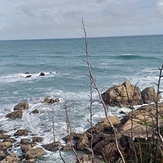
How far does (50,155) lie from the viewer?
1413cm

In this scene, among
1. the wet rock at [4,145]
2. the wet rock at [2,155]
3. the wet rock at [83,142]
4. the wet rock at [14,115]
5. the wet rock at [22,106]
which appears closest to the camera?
the wet rock at [2,155]

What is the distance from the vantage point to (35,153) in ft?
46.3

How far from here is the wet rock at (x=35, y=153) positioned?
1387 centimetres

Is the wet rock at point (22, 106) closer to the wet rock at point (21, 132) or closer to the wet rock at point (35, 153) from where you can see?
the wet rock at point (21, 132)

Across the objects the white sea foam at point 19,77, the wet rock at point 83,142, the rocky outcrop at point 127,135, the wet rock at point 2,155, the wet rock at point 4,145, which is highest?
the rocky outcrop at point 127,135

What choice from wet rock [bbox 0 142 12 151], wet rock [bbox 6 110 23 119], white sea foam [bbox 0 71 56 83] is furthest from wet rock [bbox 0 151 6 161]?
white sea foam [bbox 0 71 56 83]

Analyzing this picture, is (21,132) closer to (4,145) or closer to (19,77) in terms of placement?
(4,145)

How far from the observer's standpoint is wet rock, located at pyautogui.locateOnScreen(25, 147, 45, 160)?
13867 millimetres

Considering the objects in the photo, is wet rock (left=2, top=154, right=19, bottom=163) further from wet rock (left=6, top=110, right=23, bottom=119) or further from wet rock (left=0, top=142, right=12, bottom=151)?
wet rock (left=6, top=110, right=23, bottom=119)

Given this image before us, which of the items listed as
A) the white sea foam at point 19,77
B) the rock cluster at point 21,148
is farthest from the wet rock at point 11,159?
the white sea foam at point 19,77

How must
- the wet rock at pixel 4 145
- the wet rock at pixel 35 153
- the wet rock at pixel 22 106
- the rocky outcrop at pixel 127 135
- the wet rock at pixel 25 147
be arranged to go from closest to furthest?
the rocky outcrop at pixel 127 135
the wet rock at pixel 35 153
the wet rock at pixel 25 147
the wet rock at pixel 4 145
the wet rock at pixel 22 106

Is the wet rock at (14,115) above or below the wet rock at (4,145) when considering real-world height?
above

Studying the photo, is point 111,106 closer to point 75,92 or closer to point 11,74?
point 75,92

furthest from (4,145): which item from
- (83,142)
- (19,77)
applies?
(19,77)
